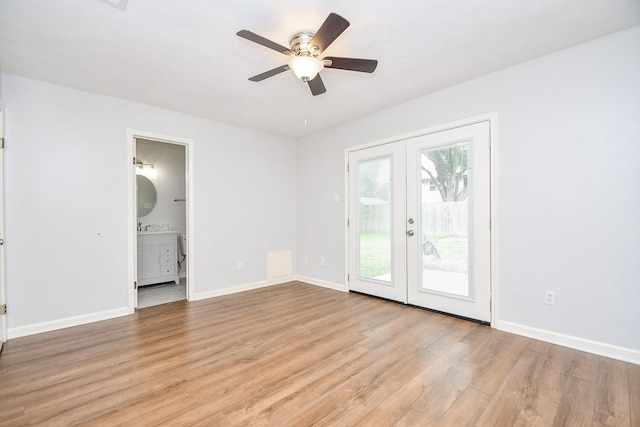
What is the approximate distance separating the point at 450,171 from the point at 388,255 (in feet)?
4.38

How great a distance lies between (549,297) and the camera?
2.61 meters

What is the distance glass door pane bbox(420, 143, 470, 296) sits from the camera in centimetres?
316

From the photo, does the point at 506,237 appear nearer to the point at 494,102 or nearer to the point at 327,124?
the point at 494,102

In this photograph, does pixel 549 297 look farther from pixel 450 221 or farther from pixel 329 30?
pixel 329 30

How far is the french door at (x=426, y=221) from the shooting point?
119 inches

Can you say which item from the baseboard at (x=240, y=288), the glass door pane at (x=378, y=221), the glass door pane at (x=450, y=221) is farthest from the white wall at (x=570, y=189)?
the baseboard at (x=240, y=288)

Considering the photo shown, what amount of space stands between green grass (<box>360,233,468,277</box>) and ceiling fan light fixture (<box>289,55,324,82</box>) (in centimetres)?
230

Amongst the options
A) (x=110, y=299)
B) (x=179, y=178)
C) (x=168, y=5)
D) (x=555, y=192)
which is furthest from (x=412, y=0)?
(x=179, y=178)

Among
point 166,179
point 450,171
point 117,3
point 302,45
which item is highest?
point 117,3

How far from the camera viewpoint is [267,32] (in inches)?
87.0

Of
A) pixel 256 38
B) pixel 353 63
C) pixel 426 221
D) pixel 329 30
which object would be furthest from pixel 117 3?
pixel 426 221

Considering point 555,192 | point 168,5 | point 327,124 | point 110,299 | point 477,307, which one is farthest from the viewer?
point 327,124

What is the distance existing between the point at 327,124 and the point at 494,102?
2.29 meters

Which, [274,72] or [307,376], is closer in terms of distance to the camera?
[307,376]
